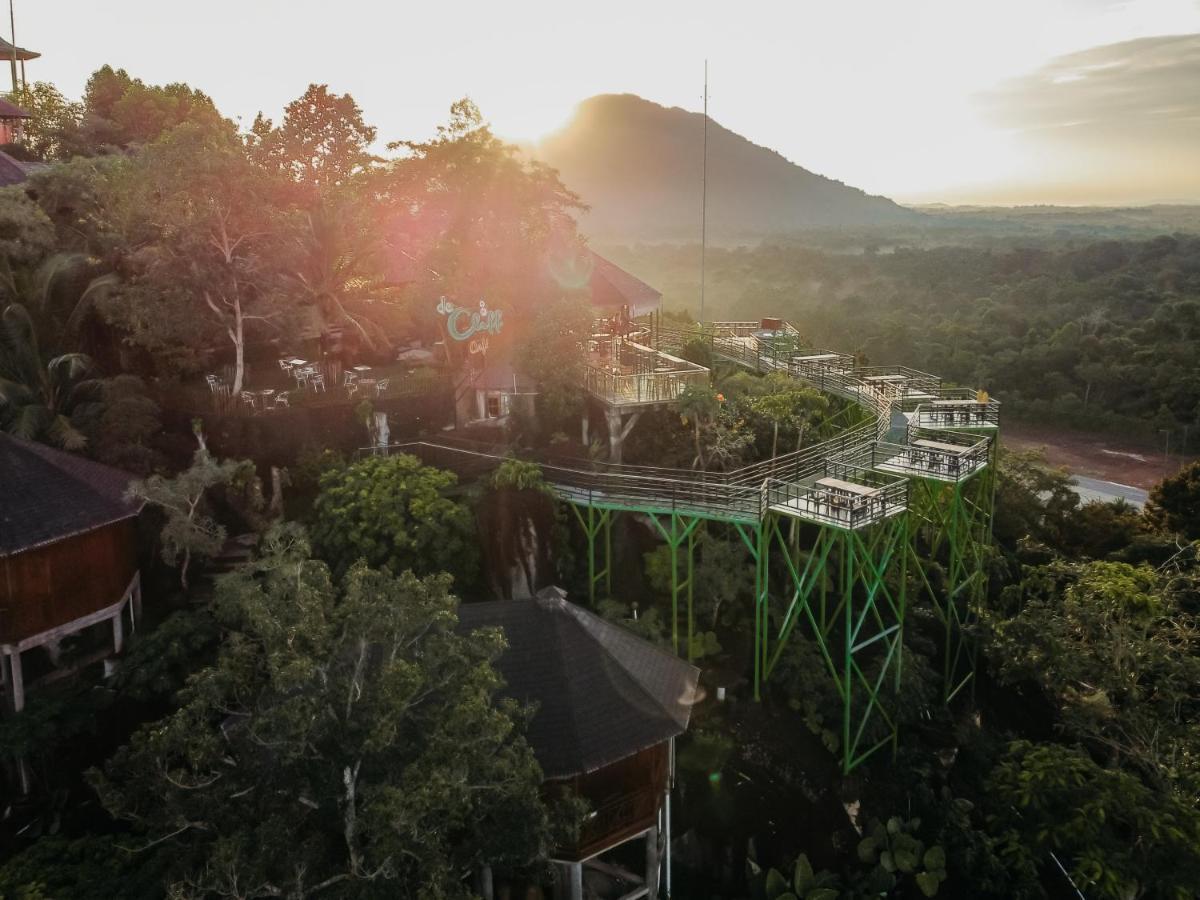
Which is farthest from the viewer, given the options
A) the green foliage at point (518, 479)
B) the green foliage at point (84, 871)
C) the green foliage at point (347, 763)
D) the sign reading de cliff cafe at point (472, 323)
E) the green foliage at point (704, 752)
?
the sign reading de cliff cafe at point (472, 323)

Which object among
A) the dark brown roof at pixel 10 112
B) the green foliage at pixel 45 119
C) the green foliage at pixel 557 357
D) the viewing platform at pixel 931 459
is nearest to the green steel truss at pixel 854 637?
the viewing platform at pixel 931 459

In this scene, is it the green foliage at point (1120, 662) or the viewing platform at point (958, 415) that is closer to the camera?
the green foliage at point (1120, 662)

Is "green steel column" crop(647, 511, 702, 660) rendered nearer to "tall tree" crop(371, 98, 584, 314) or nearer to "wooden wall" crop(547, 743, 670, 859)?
"wooden wall" crop(547, 743, 670, 859)

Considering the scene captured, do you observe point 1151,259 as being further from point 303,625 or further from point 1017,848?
point 303,625

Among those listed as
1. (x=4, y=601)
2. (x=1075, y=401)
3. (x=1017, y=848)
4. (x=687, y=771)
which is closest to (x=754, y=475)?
(x=687, y=771)

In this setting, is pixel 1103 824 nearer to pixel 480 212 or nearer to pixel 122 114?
pixel 480 212

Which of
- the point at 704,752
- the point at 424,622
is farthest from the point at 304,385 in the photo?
the point at 424,622

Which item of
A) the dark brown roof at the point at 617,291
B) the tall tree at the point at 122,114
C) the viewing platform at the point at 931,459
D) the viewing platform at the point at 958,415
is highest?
the tall tree at the point at 122,114

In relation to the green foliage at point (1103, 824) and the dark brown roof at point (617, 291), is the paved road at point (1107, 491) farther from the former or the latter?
the green foliage at point (1103, 824)
